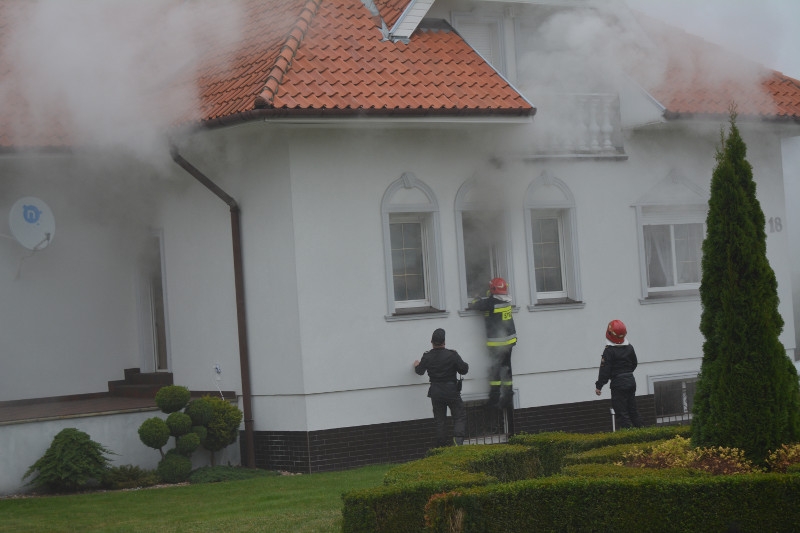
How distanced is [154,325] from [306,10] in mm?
5693

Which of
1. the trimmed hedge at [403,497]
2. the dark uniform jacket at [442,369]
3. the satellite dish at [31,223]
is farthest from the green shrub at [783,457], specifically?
the satellite dish at [31,223]

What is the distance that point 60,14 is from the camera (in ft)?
56.3

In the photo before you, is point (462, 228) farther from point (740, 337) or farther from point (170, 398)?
point (740, 337)

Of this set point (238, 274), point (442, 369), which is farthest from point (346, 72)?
point (442, 369)

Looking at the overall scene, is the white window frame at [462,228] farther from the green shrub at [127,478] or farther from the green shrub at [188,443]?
the green shrub at [127,478]

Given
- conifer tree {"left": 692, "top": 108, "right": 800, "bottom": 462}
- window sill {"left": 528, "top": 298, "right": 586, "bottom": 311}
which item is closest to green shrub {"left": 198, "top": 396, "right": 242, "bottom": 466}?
window sill {"left": 528, "top": 298, "right": 586, "bottom": 311}

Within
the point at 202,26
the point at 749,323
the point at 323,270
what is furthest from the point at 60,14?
the point at 749,323

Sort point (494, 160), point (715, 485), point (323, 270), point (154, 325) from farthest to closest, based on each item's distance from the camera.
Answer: point (154, 325) → point (494, 160) → point (323, 270) → point (715, 485)

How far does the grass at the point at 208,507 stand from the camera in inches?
475

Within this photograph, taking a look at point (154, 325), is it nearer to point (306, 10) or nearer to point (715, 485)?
point (306, 10)

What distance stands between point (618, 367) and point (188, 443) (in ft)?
18.2

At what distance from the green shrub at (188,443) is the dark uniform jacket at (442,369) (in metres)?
3.02

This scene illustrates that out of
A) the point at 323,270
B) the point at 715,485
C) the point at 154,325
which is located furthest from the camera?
the point at 154,325

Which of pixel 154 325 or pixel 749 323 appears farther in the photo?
pixel 154 325
